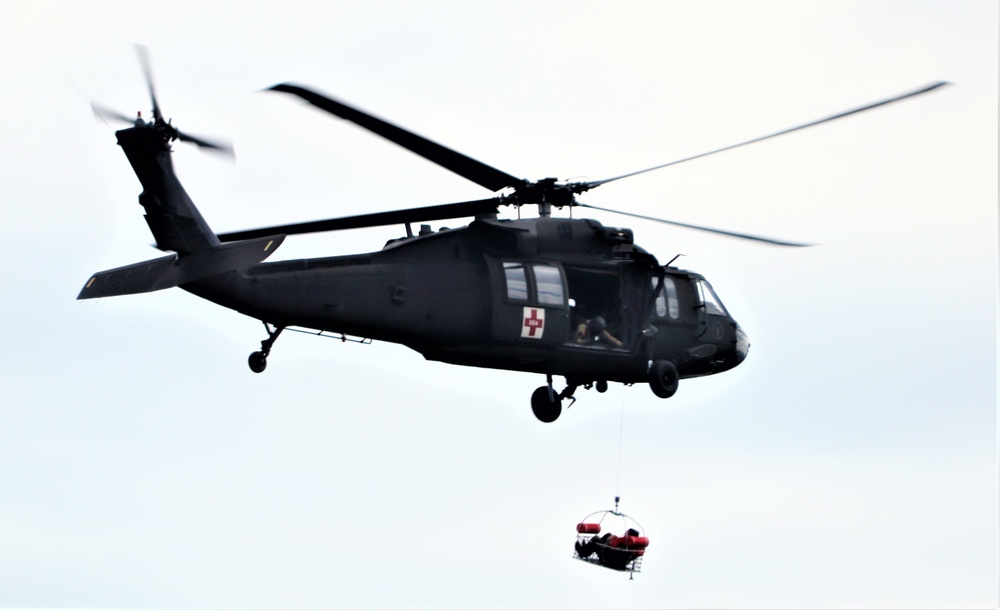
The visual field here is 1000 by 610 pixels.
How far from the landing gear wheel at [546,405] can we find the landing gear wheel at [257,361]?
6.71 metres

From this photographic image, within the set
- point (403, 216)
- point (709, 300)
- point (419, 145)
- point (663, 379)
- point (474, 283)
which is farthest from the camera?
point (709, 300)

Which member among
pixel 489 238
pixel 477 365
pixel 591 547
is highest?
pixel 489 238

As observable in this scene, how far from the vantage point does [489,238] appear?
28438 mm

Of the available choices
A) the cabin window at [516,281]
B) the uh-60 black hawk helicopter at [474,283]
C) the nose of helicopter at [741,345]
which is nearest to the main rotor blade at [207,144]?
the uh-60 black hawk helicopter at [474,283]

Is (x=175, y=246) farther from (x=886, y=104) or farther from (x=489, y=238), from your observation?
(x=886, y=104)

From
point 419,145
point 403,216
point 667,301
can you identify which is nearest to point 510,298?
point 403,216

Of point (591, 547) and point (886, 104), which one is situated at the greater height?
point (886, 104)

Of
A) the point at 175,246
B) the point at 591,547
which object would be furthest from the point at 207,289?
the point at 591,547

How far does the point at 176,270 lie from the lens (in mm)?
24609

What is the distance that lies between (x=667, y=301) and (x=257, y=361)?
29.7 feet

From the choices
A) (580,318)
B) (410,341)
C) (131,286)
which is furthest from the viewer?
(580,318)

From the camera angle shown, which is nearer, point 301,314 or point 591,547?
point 301,314

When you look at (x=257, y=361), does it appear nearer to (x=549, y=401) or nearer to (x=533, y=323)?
(x=533, y=323)

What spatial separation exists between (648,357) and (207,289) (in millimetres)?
8996
